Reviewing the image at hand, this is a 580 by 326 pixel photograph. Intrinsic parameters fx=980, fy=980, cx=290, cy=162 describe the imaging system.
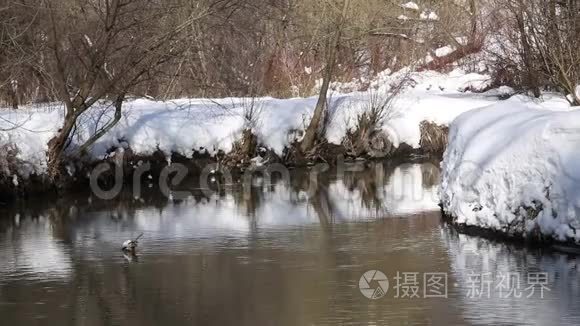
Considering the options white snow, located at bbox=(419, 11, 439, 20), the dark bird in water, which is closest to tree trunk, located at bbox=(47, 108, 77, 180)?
the dark bird in water

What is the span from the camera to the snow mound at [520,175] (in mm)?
11180

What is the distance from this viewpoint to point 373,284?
10508 mm

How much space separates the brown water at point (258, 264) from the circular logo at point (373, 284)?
84 millimetres

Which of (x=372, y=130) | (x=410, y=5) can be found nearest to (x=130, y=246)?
(x=372, y=130)

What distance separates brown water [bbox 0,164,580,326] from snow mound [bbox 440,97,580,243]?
34 cm

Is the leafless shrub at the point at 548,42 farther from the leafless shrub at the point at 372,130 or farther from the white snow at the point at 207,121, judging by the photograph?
the leafless shrub at the point at 372,130

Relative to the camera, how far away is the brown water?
9453 millimetres

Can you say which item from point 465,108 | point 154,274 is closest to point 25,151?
point 154,274

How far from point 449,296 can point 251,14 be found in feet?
60.9

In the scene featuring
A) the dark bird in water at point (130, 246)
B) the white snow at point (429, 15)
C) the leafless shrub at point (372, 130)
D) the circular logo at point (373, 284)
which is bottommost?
the circular logo at point (373, 284)

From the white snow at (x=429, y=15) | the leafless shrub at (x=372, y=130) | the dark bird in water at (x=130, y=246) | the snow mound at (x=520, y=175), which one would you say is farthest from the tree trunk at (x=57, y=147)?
the white snow at (x=429, y=15)

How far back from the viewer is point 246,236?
13469mm

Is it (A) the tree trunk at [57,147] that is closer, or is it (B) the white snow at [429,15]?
(A) the tree trunk at [57,147]

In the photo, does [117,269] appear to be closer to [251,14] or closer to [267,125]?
[267,125]
